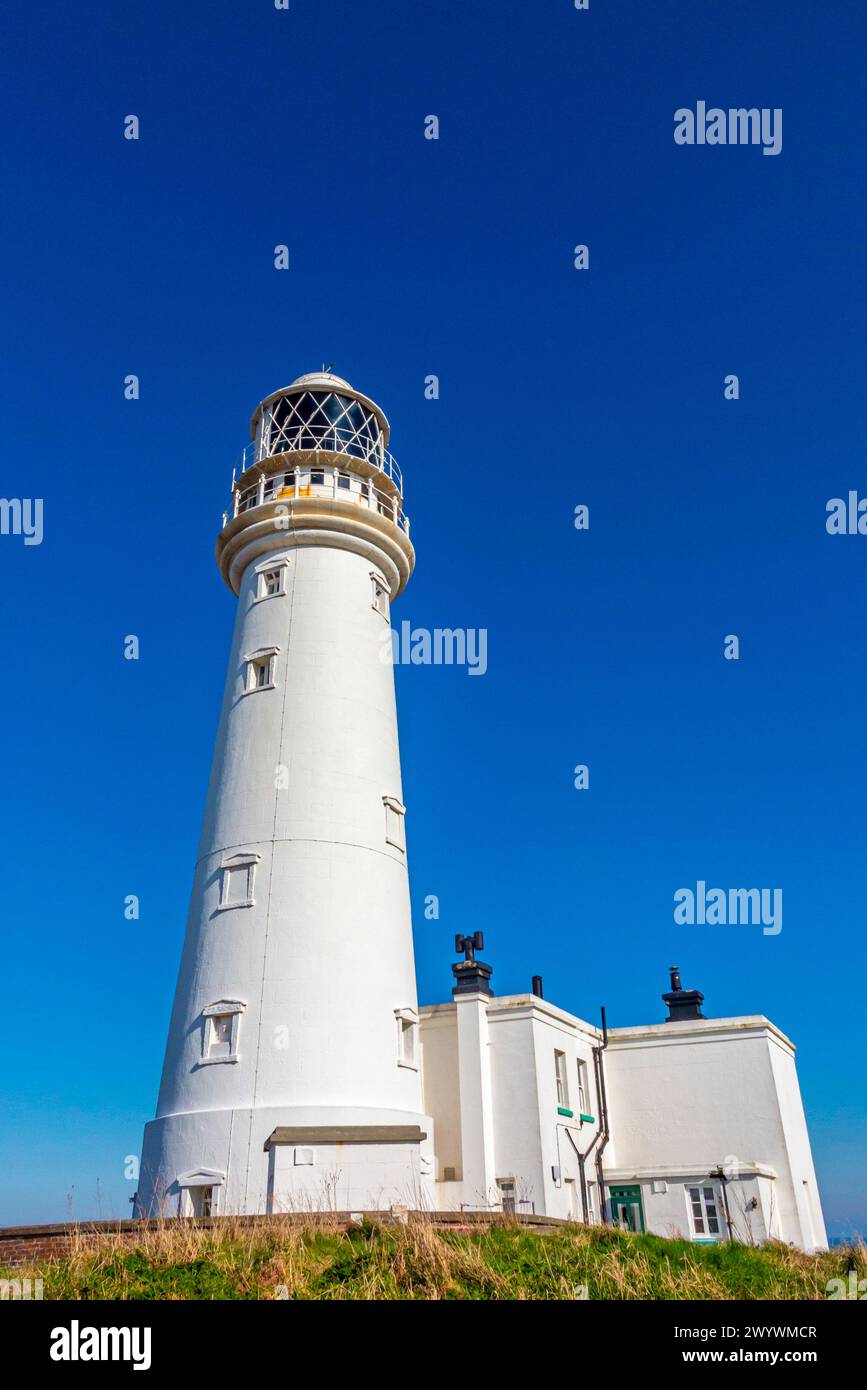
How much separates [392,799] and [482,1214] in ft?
30.2

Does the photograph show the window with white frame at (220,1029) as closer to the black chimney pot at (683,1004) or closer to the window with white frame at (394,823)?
the window with white frame at (394,823)

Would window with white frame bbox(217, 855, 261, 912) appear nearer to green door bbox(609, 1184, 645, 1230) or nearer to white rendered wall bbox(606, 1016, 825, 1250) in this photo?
white rendered wall bbox(606, 1016, 825, 1250)

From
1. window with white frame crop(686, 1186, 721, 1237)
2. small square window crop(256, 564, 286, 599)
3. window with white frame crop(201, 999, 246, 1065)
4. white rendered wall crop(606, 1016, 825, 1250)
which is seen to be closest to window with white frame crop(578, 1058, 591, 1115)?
white rendered wall crop(606, 1016, 825, 1250)

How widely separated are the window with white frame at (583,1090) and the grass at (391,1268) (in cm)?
1398

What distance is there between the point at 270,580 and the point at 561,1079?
1509cm

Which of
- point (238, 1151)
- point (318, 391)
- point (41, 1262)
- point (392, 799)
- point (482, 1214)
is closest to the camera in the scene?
point (41, 1262)

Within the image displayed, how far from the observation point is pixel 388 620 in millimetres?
24859

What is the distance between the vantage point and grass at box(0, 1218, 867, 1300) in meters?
9.84

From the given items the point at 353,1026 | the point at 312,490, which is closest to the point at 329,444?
the point at 312,490

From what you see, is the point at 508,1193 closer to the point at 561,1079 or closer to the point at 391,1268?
the point at 561,1079

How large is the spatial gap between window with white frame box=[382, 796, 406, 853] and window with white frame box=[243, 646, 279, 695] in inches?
150

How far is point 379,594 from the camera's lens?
2486 cm
